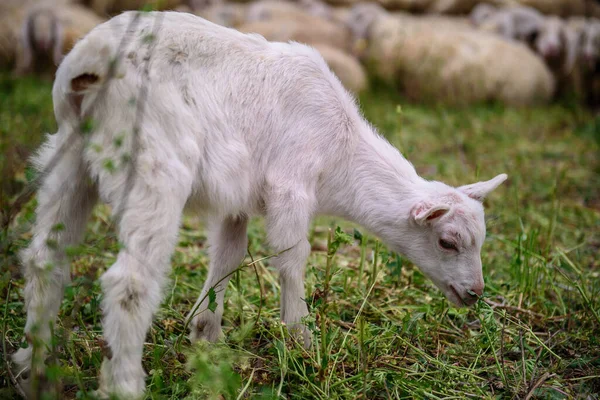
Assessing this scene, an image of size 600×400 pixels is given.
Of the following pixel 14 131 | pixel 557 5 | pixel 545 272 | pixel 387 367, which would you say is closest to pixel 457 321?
pixel 545 272

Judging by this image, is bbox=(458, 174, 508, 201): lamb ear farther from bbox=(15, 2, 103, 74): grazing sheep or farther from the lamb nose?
bbox=(15, 2, 103, 74): grazing sheep

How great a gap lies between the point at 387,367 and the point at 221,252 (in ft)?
3.64

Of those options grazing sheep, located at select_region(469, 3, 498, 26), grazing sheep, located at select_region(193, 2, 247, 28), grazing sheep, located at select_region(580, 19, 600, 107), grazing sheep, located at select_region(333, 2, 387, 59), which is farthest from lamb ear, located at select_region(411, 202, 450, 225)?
grazing sheep, located at select_region(469, 3, 498, 26)

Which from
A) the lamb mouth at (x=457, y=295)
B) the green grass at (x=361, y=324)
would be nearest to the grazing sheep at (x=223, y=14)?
the green grass at (x=361, y=324)

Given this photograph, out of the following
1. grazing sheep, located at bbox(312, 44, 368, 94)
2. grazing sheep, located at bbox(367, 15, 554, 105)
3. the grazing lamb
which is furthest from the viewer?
grazing sheep, located at bbox(367, 15, 554, 105)

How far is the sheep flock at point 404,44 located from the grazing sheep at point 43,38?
2cm

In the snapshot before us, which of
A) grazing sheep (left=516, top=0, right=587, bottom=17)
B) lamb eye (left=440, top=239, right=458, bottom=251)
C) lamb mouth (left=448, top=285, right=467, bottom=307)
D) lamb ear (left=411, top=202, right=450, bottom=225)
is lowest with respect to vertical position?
grazing sheep (left=516, top=0, right=587, bottom=17)

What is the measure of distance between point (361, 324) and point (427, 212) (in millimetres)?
685

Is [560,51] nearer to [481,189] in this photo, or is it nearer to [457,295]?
[481,189]

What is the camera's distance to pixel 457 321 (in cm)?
417

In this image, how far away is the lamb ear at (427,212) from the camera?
11.0 feet

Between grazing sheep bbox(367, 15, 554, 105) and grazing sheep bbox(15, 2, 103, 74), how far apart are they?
510 cm

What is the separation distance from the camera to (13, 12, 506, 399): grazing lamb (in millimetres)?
2746

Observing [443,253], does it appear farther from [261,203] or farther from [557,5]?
[557,5]
